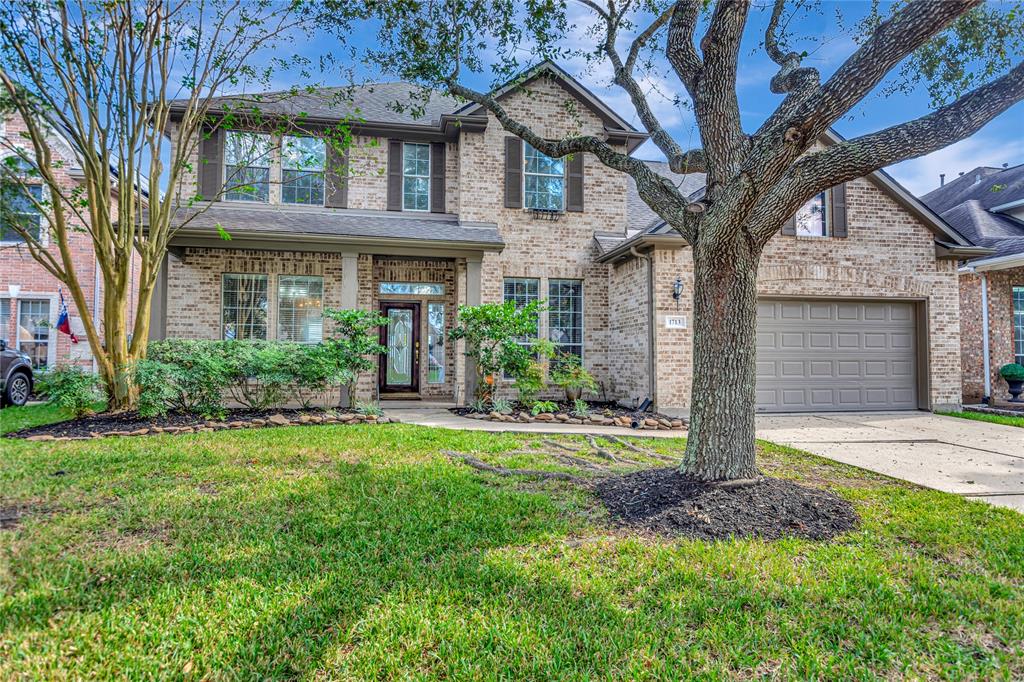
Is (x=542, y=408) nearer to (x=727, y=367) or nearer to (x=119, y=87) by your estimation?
(x=727, y=367)

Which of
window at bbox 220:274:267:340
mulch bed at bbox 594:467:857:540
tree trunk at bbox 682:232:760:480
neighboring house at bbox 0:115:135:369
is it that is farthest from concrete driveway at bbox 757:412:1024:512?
neighboring house at bbox 0:115:135:369

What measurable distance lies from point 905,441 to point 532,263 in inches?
267

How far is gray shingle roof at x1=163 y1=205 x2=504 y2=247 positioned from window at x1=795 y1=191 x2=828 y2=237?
5513 mm

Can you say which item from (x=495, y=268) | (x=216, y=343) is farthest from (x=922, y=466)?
(x=216, y=343)

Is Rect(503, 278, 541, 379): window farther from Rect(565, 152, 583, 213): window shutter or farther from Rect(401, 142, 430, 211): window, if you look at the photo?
Rect(401, 142, 430, 211): window

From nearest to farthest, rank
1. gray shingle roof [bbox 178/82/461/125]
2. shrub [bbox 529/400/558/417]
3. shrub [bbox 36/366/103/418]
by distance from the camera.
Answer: shrub [bbox 36/366/103/418] → shrub [bbox 529/400/558/417] → gray shingle roof [bbox 178/82/461/125]

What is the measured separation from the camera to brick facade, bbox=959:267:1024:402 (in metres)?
11.1

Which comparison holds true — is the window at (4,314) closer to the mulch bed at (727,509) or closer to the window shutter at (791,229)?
the mulch bed at (727,509)

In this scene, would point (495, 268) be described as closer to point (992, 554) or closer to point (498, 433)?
point (498, 433)

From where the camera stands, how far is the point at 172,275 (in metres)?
9.97

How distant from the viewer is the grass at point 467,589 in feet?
6.63

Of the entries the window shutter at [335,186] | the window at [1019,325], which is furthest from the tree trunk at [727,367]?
the window at [1019,325]

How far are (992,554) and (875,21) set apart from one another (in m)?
5.65

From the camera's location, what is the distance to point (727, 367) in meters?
3.94
